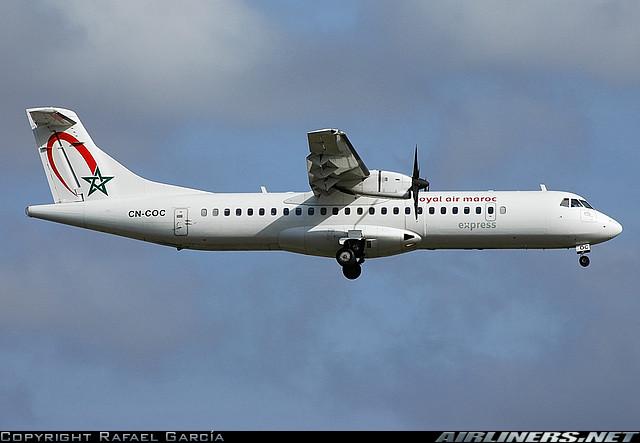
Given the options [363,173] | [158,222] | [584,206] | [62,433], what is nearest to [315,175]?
[363,173]

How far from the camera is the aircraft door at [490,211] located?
43.2 m

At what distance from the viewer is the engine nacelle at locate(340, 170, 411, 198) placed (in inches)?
1700

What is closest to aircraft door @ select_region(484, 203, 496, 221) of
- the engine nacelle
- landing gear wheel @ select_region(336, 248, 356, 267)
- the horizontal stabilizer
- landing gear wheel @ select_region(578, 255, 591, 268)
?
the engine nacelle

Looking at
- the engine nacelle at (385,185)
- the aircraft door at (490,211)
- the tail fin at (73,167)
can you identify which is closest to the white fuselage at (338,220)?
the aircraft door at (490,211)

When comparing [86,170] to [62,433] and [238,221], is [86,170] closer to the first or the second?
[238,221]

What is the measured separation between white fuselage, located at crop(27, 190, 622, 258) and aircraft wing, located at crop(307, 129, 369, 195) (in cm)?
75

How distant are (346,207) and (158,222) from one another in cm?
616

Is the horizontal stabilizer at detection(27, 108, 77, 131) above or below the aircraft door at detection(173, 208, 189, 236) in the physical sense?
above

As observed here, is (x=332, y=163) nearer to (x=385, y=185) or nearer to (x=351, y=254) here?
(x=385, y=185)

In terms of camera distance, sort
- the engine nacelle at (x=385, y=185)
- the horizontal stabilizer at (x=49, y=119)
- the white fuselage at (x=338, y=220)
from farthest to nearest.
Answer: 1. the horizontal stabilizer at (x=49, y=119)
2. the white fuselage at (x=338, y=220)
3. the engine nacelle at (x=385, y=185)

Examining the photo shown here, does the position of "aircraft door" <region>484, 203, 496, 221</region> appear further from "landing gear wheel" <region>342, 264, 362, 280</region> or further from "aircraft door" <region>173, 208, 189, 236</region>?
"aircraft door" <region>173, 208, 189, 236</region>

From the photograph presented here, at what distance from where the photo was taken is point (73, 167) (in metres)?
46.4

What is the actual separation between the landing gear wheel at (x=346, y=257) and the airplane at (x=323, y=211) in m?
0.03

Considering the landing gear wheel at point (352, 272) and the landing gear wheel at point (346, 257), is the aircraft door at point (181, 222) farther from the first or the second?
the landing gear wheel at point (352, 272)
